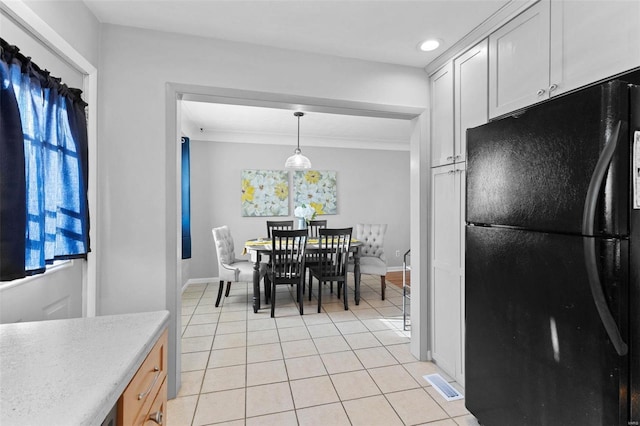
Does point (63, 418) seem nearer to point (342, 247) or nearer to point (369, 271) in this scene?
point (342, 247)

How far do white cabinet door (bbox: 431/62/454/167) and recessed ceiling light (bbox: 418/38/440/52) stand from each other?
0.59 feet

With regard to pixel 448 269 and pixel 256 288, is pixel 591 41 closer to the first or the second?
pixel 448 269

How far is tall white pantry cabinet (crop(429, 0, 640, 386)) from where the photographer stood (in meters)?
1.25

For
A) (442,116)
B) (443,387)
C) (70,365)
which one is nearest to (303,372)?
(443,387)

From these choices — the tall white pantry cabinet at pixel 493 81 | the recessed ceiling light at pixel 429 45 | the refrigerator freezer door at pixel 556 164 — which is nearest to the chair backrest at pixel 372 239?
the tall white pantry cabinet at pixel 493 81

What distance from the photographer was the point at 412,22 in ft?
6.08

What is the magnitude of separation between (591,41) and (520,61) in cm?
36

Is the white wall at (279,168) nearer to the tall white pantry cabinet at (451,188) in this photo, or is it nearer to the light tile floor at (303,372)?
the light tile floor at (303,372)

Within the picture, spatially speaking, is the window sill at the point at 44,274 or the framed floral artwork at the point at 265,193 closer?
the window sill at the point at 44,274

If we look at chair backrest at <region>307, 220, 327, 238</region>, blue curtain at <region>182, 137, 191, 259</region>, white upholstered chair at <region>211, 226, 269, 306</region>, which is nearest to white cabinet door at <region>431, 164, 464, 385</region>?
white upholstered chair at <region>211, 226, 269, 306</region>

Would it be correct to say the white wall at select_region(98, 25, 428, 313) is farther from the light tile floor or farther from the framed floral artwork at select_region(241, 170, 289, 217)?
the framed floral artwork at select_region(241, 170, 289, 217)

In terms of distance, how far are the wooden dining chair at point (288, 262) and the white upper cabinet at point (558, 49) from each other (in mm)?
2364

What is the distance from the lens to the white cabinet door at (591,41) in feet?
3.83

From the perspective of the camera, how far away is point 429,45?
2.09 m
